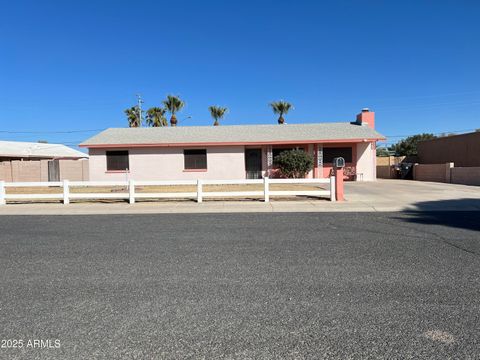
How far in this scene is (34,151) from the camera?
142 ft

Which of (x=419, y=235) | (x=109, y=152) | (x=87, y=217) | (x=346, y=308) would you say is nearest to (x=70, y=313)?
(x=346, y=308)

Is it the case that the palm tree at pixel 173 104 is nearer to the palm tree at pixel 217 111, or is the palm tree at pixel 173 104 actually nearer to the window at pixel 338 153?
the palm tree at pixel 217 111

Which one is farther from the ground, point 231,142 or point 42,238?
point 231,142

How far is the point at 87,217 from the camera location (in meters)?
11.3

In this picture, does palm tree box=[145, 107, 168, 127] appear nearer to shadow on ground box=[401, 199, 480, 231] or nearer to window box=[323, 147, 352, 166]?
window box=[323, 147, 352, 166]

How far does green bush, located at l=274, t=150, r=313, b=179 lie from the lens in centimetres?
2386

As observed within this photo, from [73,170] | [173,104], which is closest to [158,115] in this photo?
[173,104]

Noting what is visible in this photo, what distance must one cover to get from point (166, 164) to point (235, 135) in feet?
17.6

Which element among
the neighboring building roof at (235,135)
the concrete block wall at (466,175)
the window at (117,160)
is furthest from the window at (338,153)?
the window at (117,160)

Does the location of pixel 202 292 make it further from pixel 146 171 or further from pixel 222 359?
pixel 146 171

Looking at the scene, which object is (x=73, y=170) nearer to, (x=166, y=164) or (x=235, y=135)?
(x=166, y=164)

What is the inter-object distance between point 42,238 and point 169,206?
5.74 meters

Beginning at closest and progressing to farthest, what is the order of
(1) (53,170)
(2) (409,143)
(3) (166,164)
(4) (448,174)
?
(4) (448,174) → (3) (166,164) → (1) (53,170) → (2) (409,143)

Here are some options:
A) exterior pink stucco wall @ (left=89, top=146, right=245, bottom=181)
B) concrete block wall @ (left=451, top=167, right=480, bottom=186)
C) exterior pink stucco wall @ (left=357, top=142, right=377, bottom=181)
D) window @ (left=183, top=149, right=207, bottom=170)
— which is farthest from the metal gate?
concrete block wall @ (left=451, top=167, right=480, bottom=186)
